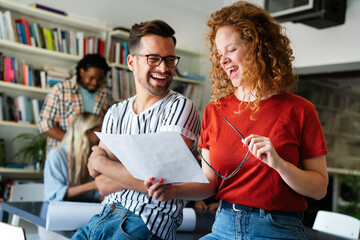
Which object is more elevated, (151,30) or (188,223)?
(151,30)

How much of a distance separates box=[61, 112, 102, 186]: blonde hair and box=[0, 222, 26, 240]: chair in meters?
1.41

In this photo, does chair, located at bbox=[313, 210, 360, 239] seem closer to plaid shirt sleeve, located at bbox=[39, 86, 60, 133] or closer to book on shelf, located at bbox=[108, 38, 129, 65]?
plaid shirt sleeve, located at bbox=[39, 86, 60, 133]

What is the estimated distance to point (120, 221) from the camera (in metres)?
1.41

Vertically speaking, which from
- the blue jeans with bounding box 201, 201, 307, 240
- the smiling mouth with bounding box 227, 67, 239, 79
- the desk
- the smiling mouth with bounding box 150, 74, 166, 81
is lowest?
the desk

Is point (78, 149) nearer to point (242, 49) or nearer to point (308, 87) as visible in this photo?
point (242, 49)

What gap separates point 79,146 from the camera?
9.40 feet

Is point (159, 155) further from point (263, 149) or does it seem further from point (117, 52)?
point (117, 52)

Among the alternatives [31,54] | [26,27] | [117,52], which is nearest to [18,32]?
[26,27]

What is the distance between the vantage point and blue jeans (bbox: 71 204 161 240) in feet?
4.52

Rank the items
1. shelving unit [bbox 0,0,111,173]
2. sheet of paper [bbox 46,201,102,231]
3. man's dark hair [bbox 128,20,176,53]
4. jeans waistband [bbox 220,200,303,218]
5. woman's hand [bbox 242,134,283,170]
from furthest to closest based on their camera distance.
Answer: shelving unit [bbox 0,0,111,173] → sheet of paper [bbox 46,201,102,231] → man's dark hair [bbox 128,20,176,53] → jeans waistband [bbox 220,200,303,218] → woman's hand [bbox 242,134,283,170]

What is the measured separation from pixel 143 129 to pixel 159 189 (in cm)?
33

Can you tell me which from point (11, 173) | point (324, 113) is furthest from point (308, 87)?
point (11, 173)

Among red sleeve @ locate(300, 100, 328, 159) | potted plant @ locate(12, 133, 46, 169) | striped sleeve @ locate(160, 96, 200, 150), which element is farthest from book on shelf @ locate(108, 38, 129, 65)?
red sleeve @ locate(300, 100, 328, 159)

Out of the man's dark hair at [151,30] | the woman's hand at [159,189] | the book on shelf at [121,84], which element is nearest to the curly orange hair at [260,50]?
the man's dark hair at [151,30]
